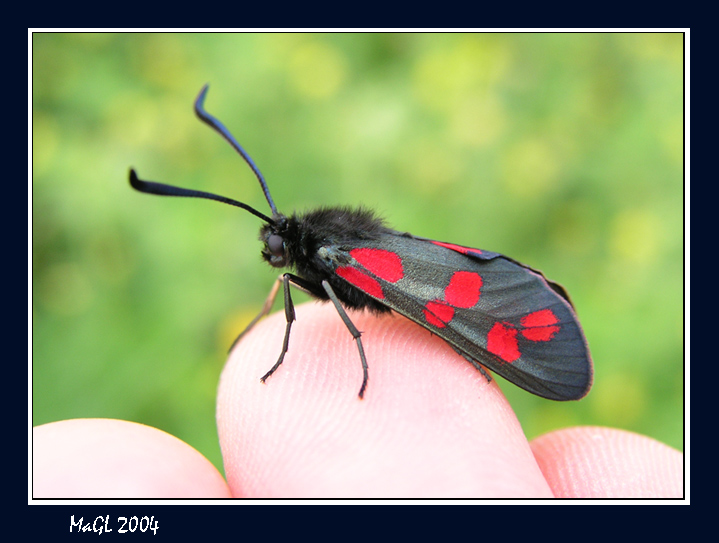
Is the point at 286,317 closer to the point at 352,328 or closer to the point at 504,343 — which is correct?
the point at 352,328

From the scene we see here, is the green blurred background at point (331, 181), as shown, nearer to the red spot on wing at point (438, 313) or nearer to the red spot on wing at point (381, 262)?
the red spot on wing at point (438, 313)

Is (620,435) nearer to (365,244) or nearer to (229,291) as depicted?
(365,244)

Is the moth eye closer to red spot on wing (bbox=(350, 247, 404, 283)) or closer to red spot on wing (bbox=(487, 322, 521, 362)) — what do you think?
red spot on wing (bbox=(350, 247, 404, 283))

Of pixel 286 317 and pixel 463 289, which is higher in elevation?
pixel 463 289

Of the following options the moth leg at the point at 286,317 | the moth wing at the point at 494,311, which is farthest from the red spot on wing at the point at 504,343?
the moth leg at the point at 286,317

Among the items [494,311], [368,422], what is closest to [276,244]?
[368,422]

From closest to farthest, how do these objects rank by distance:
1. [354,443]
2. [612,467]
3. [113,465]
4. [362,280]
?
[113,465]
[354,443]
[612,467]
[362,280]

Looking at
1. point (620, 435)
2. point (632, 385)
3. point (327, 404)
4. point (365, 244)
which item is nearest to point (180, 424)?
point (327, 404)

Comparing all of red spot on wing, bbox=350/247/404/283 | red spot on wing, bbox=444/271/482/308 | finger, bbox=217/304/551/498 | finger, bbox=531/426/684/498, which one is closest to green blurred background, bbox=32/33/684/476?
finger, bbox=531/426/684/498
